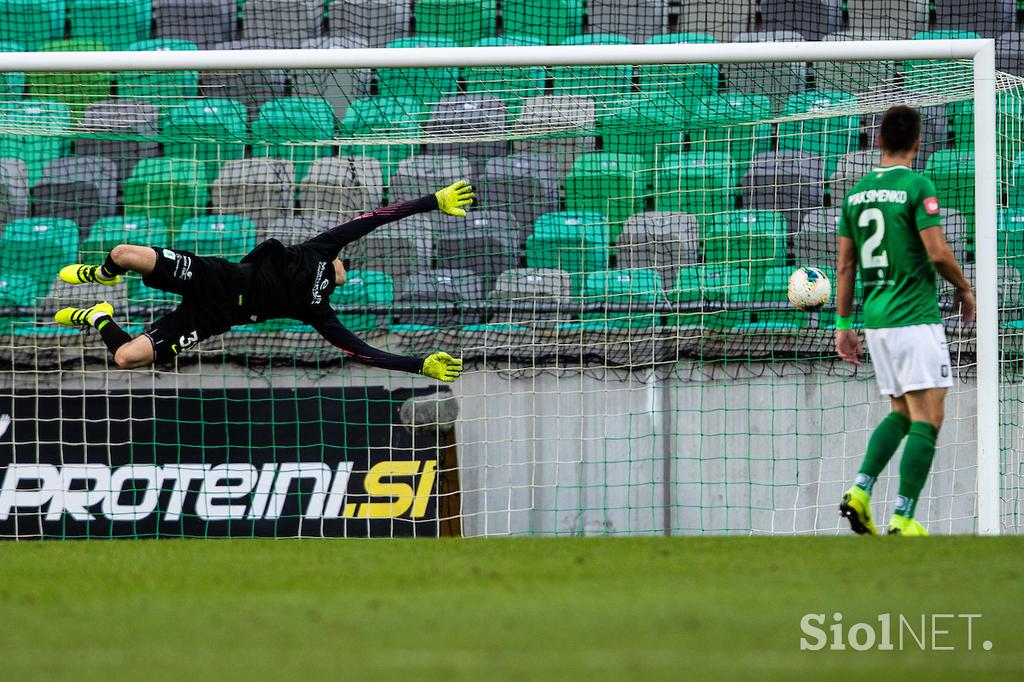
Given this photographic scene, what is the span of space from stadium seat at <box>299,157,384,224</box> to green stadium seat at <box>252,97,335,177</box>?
0.18 metres

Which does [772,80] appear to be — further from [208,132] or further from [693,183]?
[208,132]

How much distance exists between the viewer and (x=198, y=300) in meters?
6.30

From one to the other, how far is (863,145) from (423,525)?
4.45 m

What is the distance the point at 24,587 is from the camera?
13.1ft

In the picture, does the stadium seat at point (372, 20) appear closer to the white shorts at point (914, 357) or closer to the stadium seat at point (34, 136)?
the stadium seat at point (34, 136)

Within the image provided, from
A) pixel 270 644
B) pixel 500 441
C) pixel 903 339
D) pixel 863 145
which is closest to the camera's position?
pixel 270 644

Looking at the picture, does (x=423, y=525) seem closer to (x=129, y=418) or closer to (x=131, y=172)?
(x=129, y=418)

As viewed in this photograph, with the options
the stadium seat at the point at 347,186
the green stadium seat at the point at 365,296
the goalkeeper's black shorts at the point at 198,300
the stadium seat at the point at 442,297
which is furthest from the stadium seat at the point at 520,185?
the goalkeeper's black shorts at the point at 198,300

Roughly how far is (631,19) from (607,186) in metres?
2.29

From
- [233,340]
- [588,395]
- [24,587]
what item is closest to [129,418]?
[233,340]

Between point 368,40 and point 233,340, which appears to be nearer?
point 233,340

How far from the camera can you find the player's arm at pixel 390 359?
6344mm

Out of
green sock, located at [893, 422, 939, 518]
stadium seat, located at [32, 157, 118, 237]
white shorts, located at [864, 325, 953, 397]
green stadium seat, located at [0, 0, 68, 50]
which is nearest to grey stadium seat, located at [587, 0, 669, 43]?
stadium seat, located at [32, 157, 118, 237]

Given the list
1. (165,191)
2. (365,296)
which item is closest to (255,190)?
(165,191)
